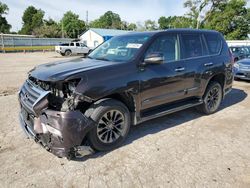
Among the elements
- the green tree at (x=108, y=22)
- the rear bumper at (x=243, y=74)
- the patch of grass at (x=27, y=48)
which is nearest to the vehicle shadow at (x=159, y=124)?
the rear bumper at (x=243, y=74)

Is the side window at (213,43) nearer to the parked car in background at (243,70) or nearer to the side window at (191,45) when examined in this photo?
the side window at (191,45)

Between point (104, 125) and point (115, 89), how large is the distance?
0.59 metres

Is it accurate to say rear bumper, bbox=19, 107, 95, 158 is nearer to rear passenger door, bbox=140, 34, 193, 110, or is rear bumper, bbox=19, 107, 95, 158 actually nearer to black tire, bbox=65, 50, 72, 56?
rear passenger door, bbox=140, 34, 193, 110

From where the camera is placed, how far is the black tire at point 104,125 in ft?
10.9

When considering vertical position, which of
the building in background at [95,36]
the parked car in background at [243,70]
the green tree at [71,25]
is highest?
the green tree at [71,25]

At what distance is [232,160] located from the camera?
3.45m

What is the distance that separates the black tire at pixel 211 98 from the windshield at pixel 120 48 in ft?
6.95

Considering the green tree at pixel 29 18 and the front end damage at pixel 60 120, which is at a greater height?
the green tree at pixel 29 18

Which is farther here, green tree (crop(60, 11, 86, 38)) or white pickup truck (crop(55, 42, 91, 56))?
green tree (crop(60, 11, 86, 38))

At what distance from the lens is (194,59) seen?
4746mm

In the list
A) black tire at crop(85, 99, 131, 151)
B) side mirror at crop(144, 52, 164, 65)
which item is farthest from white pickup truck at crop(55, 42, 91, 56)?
black tire at crop(85, 99, 131, 151)

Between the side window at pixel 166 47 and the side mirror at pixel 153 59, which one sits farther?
the side window at pixel 166 47

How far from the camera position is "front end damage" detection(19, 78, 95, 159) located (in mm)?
3014

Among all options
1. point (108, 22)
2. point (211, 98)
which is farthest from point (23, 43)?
point (108, 22)
